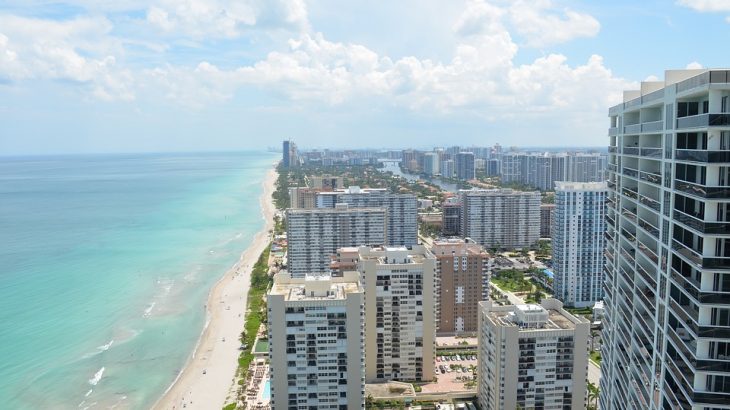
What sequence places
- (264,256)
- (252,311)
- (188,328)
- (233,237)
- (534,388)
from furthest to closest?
(233,237)
(264,256)
(252,311)
(188,328)
(534,388)

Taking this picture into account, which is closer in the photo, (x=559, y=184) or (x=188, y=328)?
(x=188, y=328)

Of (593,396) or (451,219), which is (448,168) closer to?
(451,219)

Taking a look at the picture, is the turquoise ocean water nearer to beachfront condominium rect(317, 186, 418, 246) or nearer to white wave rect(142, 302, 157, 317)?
white wave rect(142, 302, 157, 317)

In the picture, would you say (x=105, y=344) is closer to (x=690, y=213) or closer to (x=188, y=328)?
(x=188, y=328)

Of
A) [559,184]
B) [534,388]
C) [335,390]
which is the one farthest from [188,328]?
[559,184]

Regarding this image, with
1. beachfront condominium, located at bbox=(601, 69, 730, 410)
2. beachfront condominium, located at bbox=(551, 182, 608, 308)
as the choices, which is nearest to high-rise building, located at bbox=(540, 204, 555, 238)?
beachfront condominium, located at bbox=(551, 182, 608, 308)

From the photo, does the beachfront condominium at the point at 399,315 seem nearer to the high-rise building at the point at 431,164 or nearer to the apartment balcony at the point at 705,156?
the apartment balcony at the point at 705,156

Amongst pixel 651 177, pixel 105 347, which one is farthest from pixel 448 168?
pixel 651 177
